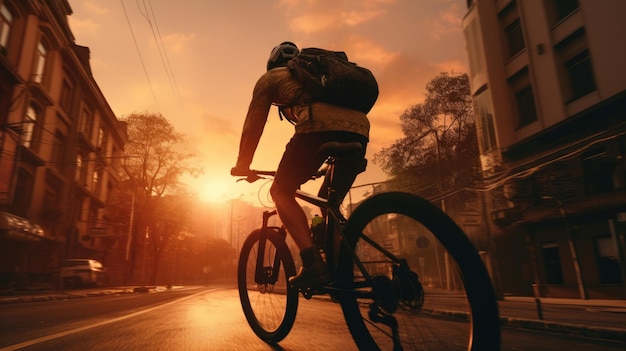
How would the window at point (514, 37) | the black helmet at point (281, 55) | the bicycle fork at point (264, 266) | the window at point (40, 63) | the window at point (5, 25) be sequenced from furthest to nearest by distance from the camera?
the window at point (40, 63), the window at point (514, 37), the window at point (5, 25), the bicycle fork at point (264, 266), the black helmet at point (281, 55)

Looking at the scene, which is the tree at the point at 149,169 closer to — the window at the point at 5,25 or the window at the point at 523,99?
the window at the point at 5,25

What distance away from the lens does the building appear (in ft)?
44.2

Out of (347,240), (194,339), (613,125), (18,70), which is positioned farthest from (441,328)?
(18,70)

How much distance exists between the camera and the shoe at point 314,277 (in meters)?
2.21

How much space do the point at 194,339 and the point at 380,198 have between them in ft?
6.07

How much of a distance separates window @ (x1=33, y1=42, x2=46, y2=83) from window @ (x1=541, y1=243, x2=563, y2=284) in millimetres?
25481

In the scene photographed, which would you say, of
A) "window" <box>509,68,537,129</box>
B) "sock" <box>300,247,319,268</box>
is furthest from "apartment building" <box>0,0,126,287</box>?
"window" <box>509,68,537,129</box>

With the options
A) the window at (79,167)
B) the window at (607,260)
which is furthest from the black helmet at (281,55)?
the window at (79,167)

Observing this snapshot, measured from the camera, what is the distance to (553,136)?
49.8 ft

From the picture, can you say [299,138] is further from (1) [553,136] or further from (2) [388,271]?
(1) [553,136]

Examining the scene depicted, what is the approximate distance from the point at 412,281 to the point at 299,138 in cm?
104

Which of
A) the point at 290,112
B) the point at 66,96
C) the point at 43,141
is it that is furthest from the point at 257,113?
the point at 66,96

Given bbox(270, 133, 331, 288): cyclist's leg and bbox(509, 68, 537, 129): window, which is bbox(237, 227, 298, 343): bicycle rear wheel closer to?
bbox(270, 133, 331, 288): cyclist's leg

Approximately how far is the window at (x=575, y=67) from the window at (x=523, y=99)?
5.40 ft
